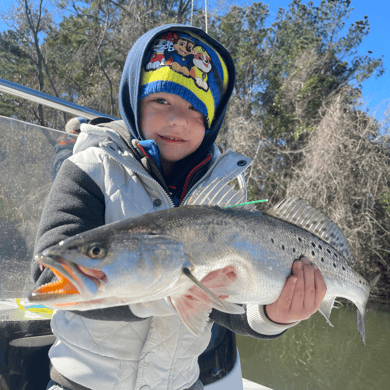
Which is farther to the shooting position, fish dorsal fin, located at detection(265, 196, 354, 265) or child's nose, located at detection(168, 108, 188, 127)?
child's nose, located at detection(168, 108, 188, 127)

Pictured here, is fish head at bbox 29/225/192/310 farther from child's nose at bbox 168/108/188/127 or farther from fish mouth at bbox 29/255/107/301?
child's nose at bbox 168/108/188/127

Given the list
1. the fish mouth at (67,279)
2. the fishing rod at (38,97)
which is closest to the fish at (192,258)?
the fish mouth at (67,279)

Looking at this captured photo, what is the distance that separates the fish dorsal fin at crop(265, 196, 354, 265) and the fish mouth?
0.76m

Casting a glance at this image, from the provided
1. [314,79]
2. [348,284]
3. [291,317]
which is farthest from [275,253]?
[314,79]

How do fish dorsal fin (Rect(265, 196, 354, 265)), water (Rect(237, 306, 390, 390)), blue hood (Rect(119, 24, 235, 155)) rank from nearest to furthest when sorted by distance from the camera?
fish dorsal fin (Rect(265, 196, 354, 265)) → blue hood (Rect(119, 24, 235, 155)) → water (Rect(237, 306, 390, 390))

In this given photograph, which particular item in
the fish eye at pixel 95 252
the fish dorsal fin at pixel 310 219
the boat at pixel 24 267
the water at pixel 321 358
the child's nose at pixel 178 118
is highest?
the child's nose at pixel 178 118

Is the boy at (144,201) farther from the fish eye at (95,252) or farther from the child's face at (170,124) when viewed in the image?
the fish eye at (95,252)

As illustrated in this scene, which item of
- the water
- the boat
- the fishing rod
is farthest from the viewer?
the water

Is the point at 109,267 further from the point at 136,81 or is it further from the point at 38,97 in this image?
the point at 38,97

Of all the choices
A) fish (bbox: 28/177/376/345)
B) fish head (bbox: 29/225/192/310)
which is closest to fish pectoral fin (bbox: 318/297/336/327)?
fish (bbox: 28/177/376/345)

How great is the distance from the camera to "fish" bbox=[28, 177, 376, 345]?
957 millimetres

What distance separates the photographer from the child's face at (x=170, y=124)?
1.63m

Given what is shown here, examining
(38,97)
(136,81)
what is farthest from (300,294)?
(38,97)

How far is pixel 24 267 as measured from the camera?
6.91 feet
